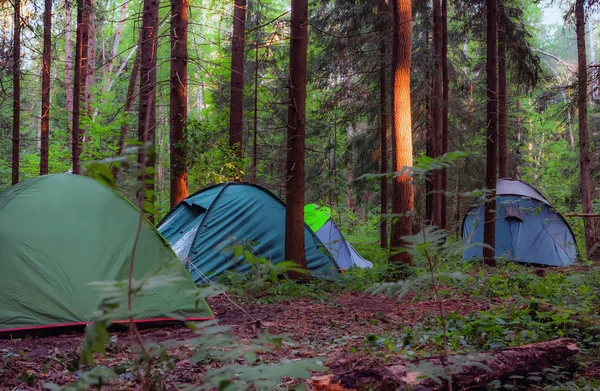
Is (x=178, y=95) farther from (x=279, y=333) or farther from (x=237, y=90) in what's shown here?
(x=279, y=333)

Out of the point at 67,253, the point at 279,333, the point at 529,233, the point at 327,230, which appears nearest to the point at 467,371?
the point at 279,333

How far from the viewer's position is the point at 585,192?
41.1ft

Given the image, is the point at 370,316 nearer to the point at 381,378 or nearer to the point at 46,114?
the point at 381,378

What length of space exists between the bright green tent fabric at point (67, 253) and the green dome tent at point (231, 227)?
2380 millimetres

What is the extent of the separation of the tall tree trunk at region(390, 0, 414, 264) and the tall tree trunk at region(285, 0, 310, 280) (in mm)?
1490

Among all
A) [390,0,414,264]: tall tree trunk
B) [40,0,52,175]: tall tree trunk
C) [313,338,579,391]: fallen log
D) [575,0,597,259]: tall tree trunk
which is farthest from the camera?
[575,0,597,259]: tall tree trunk

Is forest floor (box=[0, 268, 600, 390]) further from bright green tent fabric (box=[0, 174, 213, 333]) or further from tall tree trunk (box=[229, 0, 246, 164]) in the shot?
tall tree trunk (box=[229, 0, 246, 164])

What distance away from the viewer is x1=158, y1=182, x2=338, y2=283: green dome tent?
793 centimetres

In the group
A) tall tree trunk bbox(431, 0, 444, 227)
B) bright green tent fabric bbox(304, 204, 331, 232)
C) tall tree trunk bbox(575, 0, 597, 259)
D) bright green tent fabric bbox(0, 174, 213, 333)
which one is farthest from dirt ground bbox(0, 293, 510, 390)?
tall tree trunk bbox(575, 0, 597, 259)

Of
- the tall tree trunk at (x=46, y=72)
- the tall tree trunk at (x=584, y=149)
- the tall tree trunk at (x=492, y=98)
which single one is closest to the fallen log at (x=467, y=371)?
the tall tree trunk at (x=492, y=98)

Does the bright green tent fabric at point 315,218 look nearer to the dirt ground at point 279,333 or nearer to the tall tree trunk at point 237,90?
the tall tree trunk at point 237,90

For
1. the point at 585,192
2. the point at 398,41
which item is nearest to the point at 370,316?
the point at 398,41

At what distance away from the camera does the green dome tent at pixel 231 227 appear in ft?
26.0

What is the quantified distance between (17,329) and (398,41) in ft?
21.8
